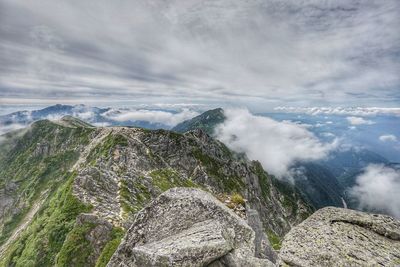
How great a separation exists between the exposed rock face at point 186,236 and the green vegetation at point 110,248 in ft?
24.8

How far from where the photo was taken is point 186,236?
46.8ft

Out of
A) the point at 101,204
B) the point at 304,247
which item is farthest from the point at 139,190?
the point at 304,247

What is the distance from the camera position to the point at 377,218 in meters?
14.0

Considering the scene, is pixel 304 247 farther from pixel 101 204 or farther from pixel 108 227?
pixel 101 204

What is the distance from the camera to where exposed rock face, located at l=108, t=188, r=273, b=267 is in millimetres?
12836

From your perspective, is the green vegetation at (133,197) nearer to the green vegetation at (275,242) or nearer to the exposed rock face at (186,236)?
the exposed rock face at (186,236)

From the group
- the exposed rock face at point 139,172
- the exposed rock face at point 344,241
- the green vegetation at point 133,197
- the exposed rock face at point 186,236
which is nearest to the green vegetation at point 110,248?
the exposed rock face at point 139,172

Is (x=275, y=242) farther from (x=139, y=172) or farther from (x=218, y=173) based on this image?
(x=218, y=173)

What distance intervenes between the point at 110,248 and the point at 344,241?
19150mm

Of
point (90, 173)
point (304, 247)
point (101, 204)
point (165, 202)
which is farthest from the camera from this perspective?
point (90, 173)

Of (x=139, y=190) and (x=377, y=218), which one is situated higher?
(x=377, y=218)

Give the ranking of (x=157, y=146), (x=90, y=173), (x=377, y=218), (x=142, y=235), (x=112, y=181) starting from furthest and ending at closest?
1. (x=157, y=146)
2. (x=112, y=181)
3. (x=90, y=173)
4. (x=142, y=235)
5. (x=377, y=218)

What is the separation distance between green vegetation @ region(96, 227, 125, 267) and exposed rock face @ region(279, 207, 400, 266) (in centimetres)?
1604

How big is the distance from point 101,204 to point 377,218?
32.7 meters
